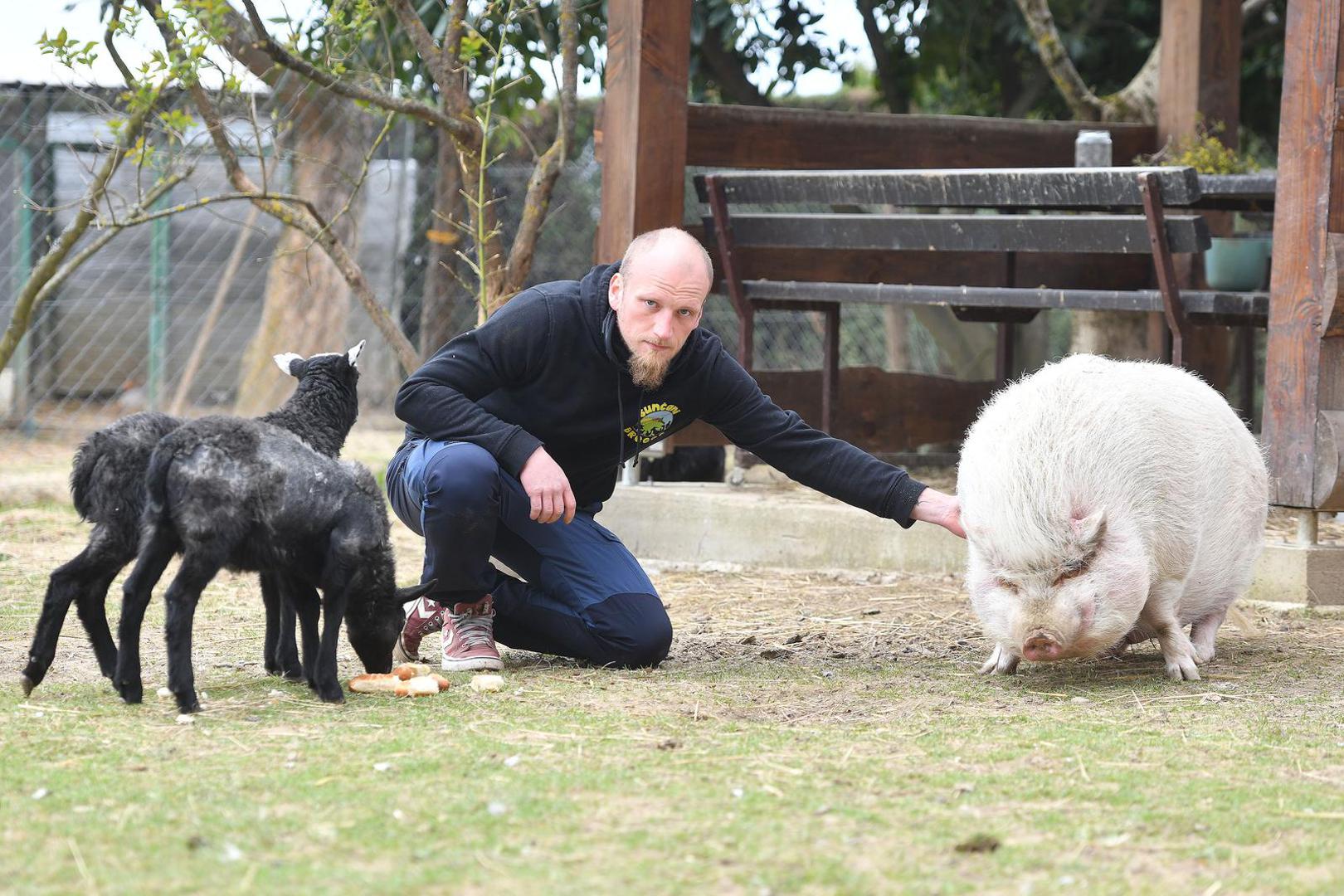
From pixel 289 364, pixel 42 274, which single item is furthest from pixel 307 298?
pixel 289 364

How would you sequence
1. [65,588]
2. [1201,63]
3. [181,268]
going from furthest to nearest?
[181,268] < [1201,63] < [65,588]

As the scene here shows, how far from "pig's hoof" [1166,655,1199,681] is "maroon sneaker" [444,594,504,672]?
6.77 feet

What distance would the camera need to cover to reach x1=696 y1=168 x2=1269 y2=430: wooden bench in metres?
6.15

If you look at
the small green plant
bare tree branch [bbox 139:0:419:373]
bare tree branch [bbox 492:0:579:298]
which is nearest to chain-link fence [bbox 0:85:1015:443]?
the small green plant

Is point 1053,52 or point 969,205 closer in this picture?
point 969,205

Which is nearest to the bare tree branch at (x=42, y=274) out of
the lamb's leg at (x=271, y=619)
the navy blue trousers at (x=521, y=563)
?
the navy blue trousers at (x=521, y=563)

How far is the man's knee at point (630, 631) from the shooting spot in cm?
477

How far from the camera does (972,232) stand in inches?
266

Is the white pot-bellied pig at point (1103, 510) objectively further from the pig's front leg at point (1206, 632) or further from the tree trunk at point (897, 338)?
the tree trunk at point (897, 338)

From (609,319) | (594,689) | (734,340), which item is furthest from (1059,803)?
(734,340)

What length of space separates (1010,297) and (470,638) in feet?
10.5

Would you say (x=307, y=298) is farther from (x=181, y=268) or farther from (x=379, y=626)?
(x=379, y=626)

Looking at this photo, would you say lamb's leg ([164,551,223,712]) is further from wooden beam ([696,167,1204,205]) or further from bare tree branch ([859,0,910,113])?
bare tree branch ([859,0,910,113])

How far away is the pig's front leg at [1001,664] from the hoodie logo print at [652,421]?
1.25 meters
